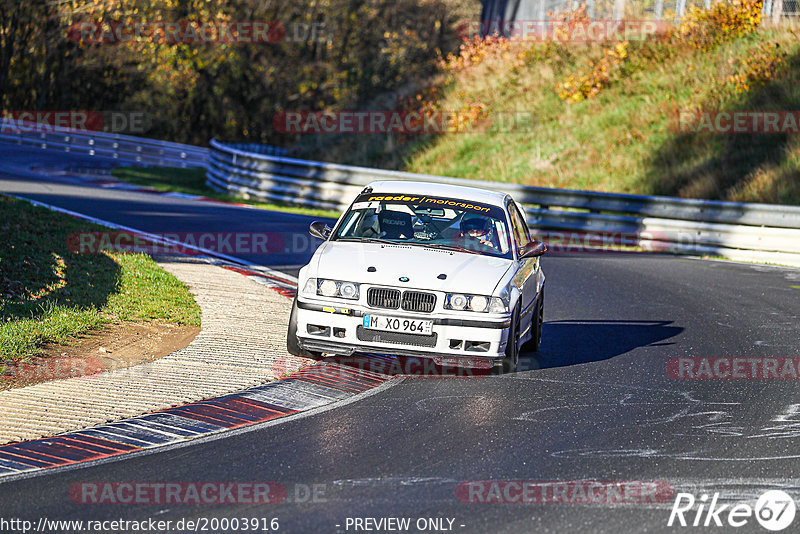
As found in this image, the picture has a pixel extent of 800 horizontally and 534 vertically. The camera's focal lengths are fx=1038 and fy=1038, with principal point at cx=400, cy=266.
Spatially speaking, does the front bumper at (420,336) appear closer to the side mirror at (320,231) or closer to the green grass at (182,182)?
the side mirror at (320,231)

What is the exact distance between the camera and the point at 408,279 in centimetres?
875

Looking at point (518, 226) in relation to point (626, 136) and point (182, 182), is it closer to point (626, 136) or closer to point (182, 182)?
point (626, 136)

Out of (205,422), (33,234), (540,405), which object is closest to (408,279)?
(540,405)

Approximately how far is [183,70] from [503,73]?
13.3 metres

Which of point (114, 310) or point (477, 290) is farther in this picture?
point (114, 310)

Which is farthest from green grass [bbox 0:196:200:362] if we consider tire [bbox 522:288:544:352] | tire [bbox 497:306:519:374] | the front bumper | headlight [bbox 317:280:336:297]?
tire [bbox 497:306:519:374]

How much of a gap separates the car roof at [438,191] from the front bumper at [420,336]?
1959 mm

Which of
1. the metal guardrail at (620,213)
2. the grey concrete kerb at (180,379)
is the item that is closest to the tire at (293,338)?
the grey concrete kerb at (180,379)

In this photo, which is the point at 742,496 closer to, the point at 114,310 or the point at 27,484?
the point at 27,484

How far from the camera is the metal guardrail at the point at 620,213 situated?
18594 mm

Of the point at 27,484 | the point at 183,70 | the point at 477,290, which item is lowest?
the point at 27,484

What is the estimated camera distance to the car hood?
876cm

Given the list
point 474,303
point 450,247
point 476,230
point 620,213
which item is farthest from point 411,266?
point 620,213

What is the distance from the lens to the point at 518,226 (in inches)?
418
